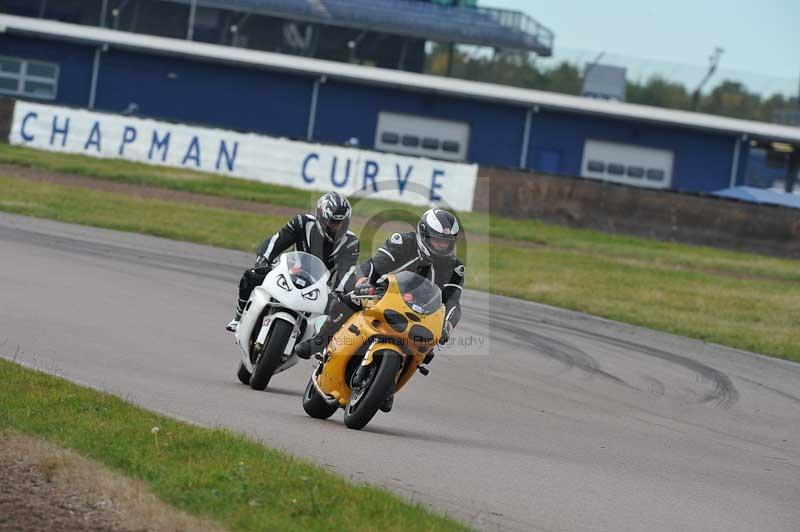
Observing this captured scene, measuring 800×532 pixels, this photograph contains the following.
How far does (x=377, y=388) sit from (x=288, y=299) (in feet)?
5.50

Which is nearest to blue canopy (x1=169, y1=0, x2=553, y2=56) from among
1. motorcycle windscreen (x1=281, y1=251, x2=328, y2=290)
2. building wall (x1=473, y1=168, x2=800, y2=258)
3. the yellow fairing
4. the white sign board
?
the white sign board

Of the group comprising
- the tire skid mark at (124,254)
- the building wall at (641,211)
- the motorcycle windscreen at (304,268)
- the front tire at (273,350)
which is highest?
the building wall at (641,211)

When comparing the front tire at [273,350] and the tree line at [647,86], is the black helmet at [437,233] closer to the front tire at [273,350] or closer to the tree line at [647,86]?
the front tire at [273,350]

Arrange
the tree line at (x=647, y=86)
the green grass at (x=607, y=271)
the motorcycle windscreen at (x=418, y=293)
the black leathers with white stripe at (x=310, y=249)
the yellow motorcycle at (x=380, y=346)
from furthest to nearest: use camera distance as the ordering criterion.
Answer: the tree line at (x=647, y=86), the green grass at (x=607, y=271), the black leathers with white stripe at (x=310, y=249), the motorcycle windscreen at (x=418, y=293), the yellow motorcycle at (x=380, y=346)

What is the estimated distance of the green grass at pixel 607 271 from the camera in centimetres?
2075

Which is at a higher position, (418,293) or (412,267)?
(412,267)

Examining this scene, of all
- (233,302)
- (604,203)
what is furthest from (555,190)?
(233,302)

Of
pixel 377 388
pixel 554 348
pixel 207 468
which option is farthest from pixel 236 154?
pixel 207 468

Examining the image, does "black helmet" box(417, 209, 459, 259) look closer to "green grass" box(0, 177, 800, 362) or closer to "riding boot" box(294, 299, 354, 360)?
"riding boot" box(294, 299, 354, 360)

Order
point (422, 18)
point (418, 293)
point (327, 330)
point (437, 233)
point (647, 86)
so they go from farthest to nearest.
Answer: point (422, 18)
point (647, 86)
point (327, 330)
point (437, 233)
point (418, 293)

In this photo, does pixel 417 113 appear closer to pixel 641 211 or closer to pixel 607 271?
pixel 641 211

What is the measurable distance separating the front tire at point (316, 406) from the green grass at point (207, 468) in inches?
59.3

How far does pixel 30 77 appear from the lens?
4656 centimetres

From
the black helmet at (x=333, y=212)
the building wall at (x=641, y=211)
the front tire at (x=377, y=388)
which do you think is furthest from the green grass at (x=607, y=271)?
the front tire at (x=377, y=388)
